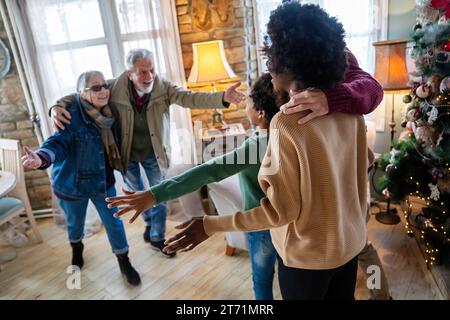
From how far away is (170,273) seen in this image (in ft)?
7.04

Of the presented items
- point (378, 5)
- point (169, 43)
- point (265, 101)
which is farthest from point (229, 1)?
point (265, 101)

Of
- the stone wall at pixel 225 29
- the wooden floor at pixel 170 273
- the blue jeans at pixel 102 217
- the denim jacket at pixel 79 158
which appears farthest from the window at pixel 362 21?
the blue jeans at pixel 102 217

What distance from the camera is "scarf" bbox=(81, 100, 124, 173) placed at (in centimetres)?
184

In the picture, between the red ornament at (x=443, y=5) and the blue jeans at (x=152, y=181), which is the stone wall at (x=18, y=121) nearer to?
the blue jeans at (x=152, y=181)

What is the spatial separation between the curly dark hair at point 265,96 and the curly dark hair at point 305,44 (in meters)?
0.29

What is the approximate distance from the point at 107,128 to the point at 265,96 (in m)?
1.18

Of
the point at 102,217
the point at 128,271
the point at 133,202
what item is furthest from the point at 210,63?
the point at 133,202

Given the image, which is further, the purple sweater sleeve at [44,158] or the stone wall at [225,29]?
the stone wall at [225,29]

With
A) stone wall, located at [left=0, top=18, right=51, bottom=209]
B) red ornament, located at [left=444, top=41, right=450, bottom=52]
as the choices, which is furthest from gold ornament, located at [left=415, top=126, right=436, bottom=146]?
stone wall, located at [left=0, top=18, right=51, bottom=209]

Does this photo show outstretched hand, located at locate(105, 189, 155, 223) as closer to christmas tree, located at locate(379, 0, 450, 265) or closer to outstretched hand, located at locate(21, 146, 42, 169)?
outstretched hand, located at locate(21, 146, 42, 169)

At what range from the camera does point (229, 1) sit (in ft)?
8.82

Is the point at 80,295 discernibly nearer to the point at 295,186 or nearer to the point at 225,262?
the point at 225,262

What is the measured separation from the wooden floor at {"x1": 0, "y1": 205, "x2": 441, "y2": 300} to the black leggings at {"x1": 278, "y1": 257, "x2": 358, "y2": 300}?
0.89 m

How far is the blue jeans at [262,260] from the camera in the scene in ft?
4.36
